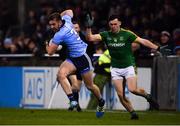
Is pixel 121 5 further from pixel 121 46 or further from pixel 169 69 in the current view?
pixel 121 46

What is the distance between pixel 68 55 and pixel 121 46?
133 centimetres

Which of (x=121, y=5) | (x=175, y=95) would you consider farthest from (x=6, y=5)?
(x=175, y=95)

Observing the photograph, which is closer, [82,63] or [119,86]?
[119,86]

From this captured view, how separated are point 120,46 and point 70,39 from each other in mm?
1196

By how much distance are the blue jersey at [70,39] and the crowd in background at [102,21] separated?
285 cm

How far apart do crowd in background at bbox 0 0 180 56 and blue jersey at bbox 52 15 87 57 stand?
285 centimetres

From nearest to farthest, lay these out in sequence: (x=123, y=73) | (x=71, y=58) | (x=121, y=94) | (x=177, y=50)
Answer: (x=121, y=94) < (x=123, y=73) < (x=71, y=58) < (x=177, y=50)

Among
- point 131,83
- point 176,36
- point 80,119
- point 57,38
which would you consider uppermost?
point 57,38

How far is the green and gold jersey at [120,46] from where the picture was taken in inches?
728

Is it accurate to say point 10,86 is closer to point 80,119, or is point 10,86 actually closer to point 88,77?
point 88,77

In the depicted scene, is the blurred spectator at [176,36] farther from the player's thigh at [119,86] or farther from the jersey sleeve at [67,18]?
the player's thigh at [119,86]

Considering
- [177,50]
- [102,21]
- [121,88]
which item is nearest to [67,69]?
[121,88]

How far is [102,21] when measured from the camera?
27.7 meters

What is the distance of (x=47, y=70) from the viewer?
25.7 meters
